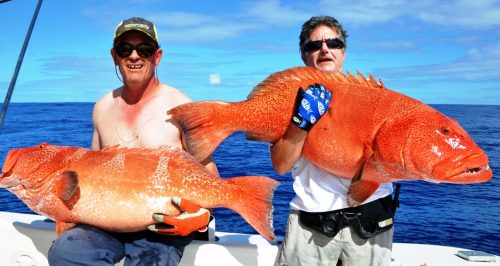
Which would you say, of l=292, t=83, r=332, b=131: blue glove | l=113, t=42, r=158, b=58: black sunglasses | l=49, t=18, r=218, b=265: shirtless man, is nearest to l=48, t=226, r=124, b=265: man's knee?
l=49, t=18, r=218, b=265: shirtless man

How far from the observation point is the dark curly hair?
2559mm

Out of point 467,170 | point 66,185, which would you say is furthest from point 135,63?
point 467,170

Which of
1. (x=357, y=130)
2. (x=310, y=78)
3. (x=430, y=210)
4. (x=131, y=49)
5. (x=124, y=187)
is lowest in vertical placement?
(x=124, y=187)

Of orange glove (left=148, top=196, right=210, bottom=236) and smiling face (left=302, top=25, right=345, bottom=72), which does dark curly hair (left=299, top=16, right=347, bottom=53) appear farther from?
orange glove (left=148, top=196, right=210, bottom=236)

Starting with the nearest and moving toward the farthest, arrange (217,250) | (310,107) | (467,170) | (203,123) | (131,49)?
(467,170) → (310,107) → (203,123) → (131,49) → (217,250)

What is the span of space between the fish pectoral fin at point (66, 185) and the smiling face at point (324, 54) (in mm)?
1492

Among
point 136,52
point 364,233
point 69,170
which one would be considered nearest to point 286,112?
point 364,233

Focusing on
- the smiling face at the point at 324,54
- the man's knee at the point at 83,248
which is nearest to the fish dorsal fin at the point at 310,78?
the smiling face at the point at 324,54

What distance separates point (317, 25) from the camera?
2564 mm

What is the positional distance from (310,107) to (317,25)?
31.1 inches

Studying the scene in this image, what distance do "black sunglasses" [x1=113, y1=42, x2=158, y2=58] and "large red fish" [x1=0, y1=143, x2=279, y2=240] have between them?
23.0 inches

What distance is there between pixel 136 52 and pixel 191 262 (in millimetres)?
1469

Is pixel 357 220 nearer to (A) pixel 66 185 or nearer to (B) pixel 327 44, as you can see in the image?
(B) pixel 327 44

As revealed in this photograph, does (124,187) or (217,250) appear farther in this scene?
(217,250)
